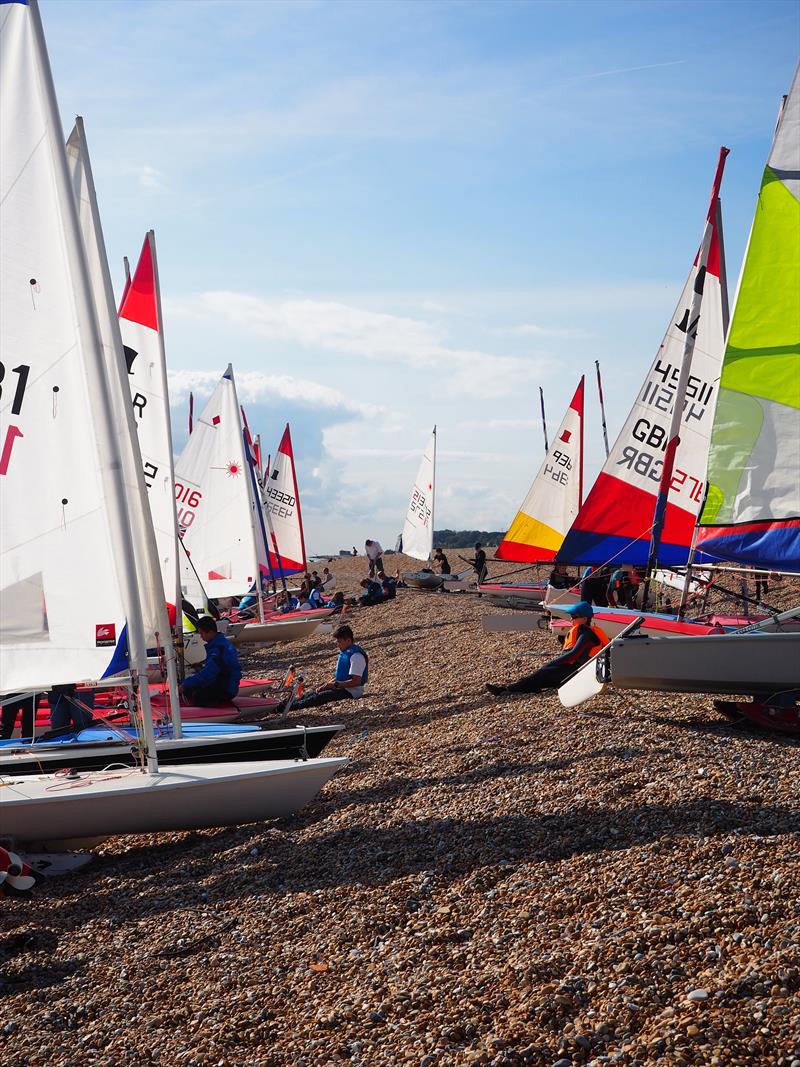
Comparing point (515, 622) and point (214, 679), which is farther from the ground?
point (214, 679)

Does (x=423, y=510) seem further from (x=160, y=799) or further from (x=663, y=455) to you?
(x=160, y=799)

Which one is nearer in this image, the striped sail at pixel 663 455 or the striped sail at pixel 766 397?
the striped sail at pixel 766 397

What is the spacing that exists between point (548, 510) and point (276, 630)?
7058 millimetres

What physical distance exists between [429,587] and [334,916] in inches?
971

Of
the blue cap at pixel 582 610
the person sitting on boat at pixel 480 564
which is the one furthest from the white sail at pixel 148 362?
the person sitting on boat at pixel 480 564

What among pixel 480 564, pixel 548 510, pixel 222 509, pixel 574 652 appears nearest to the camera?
pixel 574 652

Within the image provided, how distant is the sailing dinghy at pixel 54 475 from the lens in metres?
7.04

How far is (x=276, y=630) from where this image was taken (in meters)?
19.6

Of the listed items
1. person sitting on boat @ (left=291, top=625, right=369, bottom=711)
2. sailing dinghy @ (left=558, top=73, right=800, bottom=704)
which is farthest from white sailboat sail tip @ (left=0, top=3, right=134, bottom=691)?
sailing dinghy @ (left=558, top=73, right=800, bottom=704)

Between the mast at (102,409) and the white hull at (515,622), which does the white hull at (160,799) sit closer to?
the mast at (102,409)

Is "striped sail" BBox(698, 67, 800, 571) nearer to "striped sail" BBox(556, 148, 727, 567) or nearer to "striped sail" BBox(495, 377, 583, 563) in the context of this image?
"striped sail" BBox(556, 148, 727, 567)

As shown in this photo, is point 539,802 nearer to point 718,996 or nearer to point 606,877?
point 606,877

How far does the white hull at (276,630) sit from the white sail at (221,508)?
908 millimetres

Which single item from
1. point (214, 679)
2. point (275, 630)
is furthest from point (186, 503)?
point (214, 679)
